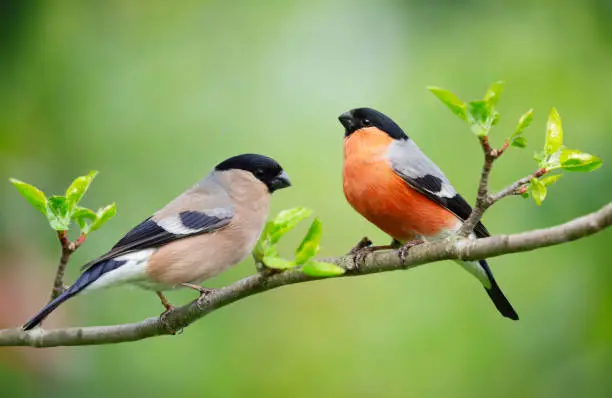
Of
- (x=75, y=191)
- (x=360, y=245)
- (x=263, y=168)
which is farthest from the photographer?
(x=263, y=168)

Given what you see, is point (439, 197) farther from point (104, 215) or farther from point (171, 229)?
point (104, 215)

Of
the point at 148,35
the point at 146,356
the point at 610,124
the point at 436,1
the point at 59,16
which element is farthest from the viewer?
the point at 148,35

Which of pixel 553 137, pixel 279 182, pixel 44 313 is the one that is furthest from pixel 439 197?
pixel 44 313

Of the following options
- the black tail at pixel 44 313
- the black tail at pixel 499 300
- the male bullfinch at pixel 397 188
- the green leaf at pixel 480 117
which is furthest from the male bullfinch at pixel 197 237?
the green leaf at pixel 480 117

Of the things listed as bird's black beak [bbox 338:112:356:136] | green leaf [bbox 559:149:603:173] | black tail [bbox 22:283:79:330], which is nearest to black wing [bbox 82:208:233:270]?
black tail [bbox 22:283:79:330]

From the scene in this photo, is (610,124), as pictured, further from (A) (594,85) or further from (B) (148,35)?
(B) (148,35)

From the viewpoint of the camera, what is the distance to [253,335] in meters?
6.05

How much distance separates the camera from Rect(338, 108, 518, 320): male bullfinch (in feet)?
13.4

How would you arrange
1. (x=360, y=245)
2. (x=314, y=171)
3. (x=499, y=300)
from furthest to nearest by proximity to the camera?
(x=314, y=171), (x=499, y=300), (x=360, y=245)

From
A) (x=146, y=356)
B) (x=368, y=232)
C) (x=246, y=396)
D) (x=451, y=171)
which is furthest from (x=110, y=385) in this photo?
(x=451, y=171)

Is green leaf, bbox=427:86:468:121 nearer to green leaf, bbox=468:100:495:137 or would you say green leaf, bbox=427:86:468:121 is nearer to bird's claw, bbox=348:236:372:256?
green leaf, bbox=468:100:495:137

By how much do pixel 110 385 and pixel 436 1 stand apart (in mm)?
3917

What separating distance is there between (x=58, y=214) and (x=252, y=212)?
1.13 m

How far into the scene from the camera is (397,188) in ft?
13.8
